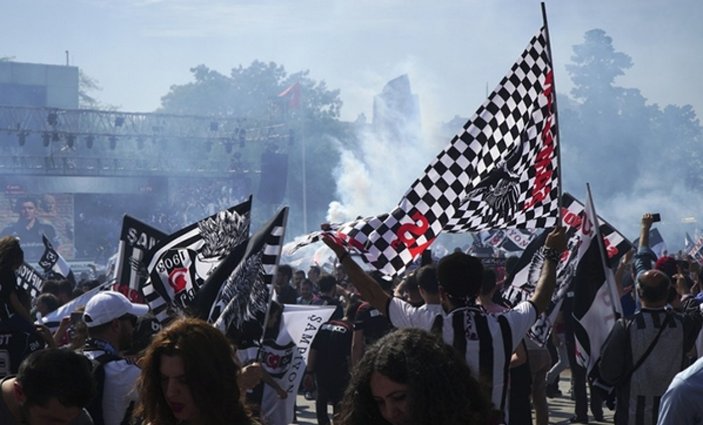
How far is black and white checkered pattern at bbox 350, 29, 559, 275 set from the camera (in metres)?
7.30

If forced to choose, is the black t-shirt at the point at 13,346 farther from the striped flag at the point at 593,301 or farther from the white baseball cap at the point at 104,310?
the striped flag at the point at 593,301

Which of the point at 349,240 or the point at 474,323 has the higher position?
→ the point at 349,240

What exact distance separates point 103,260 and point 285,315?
49.5 m

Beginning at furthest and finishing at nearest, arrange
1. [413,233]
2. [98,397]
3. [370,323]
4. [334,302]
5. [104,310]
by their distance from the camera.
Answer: [334,302]
[370,323]
[413,233]
[104,310]
[98,397]

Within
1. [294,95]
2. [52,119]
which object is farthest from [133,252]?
[294,95]

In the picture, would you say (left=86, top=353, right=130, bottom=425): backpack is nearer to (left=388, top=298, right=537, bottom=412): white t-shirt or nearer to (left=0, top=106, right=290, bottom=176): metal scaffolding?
(left=388, top=298, right=537, bottom=412): white t-shirt

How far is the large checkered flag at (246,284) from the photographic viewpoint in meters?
6.42

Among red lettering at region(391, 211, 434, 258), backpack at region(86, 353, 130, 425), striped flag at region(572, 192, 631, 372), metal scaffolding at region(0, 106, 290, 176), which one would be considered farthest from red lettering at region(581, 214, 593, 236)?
metal scaffolding at region(0, 106, 290, 176)

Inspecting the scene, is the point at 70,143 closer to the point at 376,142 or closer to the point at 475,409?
the point at 376,142

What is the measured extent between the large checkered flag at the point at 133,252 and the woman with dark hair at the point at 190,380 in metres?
5.38

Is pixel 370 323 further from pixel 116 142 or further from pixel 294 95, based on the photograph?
pixel 294 95

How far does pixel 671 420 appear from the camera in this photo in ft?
12.4

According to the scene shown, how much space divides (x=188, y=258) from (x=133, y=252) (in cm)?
212

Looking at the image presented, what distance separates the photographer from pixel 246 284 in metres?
6.49
